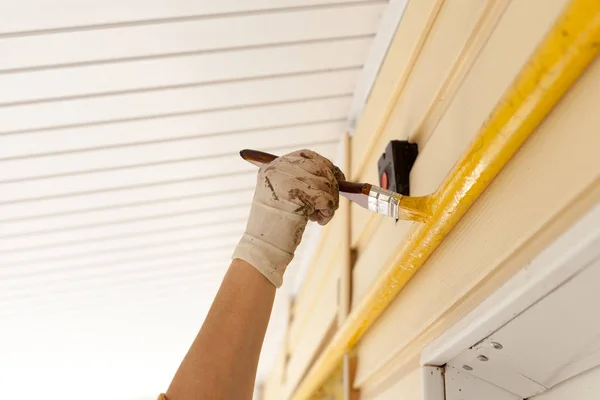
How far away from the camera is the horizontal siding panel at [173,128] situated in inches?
70.6

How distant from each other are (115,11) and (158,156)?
603mm

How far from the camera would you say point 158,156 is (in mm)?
1947

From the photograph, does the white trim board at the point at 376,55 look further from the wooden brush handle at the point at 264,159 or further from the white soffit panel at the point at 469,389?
the white soffit panel at the point at 469,389

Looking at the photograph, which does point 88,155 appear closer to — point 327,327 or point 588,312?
point 327,327

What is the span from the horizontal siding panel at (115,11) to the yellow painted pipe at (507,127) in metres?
0.76

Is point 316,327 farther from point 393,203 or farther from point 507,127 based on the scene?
point 507,127

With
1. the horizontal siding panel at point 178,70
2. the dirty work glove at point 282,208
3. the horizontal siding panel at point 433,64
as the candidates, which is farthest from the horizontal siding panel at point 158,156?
the dirty work glove at point 282,208

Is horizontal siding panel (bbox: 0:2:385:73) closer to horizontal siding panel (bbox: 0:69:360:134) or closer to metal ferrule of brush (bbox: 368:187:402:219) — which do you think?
horizontal siding panel (bbox: 0:69:360:134)

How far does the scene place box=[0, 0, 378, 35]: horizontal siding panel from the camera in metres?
1.38

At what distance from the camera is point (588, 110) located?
66cm

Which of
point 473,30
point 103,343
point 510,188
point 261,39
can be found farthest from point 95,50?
point 103,343

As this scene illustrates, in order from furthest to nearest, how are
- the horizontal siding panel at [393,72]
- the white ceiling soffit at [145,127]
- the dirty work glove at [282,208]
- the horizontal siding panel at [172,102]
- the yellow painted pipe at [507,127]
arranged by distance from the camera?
the horizontal siding panel at [172,102]
the white ceiling soffit at [145,127]
the horizontal siding panel at [393,72]
the dirty work glove at [282,208]
the yellow painted pipe at [507,127]

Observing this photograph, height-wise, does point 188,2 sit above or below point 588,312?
above

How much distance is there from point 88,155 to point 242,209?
659 mm
